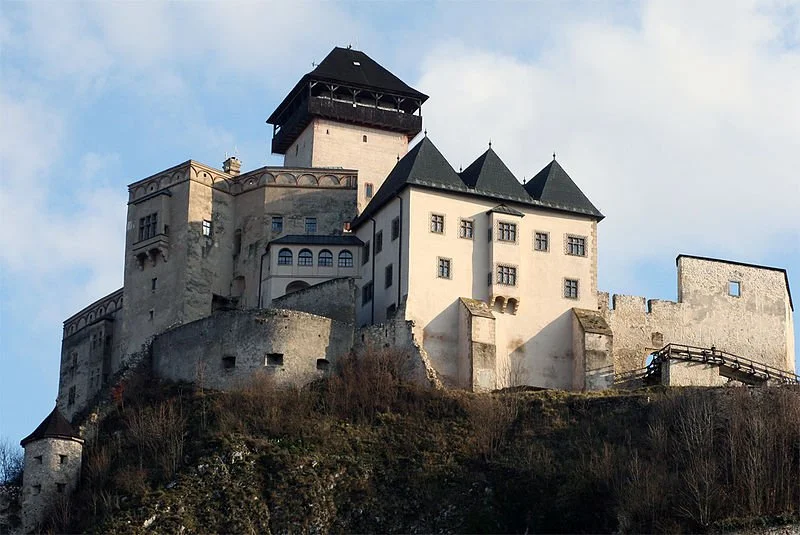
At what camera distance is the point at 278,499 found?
6009 centimetres

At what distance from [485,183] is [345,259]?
6687mm

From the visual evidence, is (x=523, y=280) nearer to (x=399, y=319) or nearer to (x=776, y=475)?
(x=399, y=319)

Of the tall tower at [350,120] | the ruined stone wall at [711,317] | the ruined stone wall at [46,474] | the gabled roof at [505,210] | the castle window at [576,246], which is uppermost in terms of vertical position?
the tall tower at [350,120]

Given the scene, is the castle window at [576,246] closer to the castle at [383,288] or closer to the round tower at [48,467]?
the castle at [383,288]

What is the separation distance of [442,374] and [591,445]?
806 centimetres

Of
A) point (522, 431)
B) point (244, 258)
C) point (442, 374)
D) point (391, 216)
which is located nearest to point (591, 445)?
point (522, 431)

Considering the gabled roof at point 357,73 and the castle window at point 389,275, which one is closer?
the castle window at point 389,275

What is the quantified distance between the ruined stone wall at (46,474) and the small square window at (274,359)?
7.79 m

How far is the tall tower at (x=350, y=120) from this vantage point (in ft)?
267

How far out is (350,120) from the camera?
8212 cm

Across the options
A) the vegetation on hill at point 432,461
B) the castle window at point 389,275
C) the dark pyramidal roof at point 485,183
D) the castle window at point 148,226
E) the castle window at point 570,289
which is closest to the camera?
the vegetation on hill at point 432,461

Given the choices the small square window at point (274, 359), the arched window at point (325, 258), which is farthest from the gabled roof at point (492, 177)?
the small square window at point (274, 359)

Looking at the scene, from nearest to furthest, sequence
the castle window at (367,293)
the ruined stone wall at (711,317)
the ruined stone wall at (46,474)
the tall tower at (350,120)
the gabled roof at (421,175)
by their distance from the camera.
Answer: the ruined stone wall at (46,474)
the gabled roof at (421,175)
the castle window at (367,293)
the ruined stone wall at (711,317)
the tall tower at (350,120)

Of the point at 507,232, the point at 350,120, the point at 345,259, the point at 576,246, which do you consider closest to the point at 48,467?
the point at 345,259
